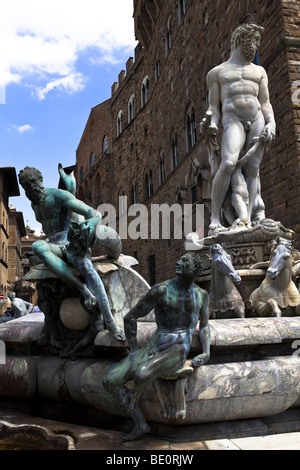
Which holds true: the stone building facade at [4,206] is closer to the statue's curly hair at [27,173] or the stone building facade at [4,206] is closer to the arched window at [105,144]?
the arched window at [105,144]

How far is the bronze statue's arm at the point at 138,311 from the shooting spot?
2480mm

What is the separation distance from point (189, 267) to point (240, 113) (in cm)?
379

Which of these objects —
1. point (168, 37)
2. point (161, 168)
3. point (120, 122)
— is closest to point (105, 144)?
point (120, 122)

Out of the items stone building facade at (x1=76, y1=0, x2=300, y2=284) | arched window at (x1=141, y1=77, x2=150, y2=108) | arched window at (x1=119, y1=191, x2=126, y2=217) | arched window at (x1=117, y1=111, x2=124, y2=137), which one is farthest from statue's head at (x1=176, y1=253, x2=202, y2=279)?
arched window at (x1=117, y1=111, x2=124, y2=137)

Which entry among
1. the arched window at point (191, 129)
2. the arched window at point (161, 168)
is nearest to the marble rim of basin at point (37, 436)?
the arched window at point (191, 129)

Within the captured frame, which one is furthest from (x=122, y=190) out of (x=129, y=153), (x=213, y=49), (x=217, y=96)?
(x=217, y=96)

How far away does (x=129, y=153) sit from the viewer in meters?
30.6

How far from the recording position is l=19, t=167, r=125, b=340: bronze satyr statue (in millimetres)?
2887

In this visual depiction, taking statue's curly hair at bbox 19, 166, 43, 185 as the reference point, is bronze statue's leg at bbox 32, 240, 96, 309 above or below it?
below

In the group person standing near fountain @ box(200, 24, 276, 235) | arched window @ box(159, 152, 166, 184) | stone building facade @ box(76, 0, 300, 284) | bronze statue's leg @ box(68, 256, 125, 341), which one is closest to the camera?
bronze statue's leg @ box(68, 256, 125, 341)

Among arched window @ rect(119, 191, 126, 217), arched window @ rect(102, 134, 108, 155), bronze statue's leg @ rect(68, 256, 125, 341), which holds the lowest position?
bronze statue's leg @ rect(68, 256, 125, 341)

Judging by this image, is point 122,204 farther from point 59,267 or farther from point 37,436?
point 37,436

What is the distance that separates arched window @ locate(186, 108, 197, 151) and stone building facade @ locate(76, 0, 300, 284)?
0.04 m

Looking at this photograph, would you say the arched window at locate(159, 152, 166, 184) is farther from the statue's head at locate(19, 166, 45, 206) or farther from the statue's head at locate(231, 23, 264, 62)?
the statue's head at locate(19, 166, 45, 206)
